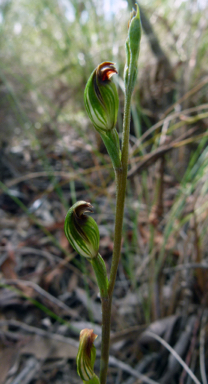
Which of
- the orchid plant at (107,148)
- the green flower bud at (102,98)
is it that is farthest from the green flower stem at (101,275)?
the green flower bud at (102,98)

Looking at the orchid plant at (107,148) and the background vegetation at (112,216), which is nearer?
the orchid plant at (107,148)

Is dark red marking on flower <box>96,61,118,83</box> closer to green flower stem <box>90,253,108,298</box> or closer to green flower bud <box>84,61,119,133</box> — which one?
green flower bud <box>84,61,119,133</box>

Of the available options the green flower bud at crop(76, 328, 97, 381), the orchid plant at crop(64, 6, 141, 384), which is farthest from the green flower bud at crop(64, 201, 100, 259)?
the green flower bud at crop(76, 328, 97, 381)

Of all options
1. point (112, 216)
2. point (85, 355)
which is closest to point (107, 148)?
point (85, 355)

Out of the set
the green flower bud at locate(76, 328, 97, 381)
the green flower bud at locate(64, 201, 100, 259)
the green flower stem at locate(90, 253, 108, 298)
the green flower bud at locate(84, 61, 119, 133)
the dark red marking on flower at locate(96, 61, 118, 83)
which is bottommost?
the green flower bud at locate(76, 328, 97, 381)

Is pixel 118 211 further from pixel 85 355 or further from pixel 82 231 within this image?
pixel 85 355

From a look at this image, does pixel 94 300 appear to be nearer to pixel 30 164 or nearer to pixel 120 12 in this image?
pixel 30 164

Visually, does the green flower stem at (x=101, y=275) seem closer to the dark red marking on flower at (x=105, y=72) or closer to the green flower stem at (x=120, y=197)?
the green flower stem at (x=120, y=197)
